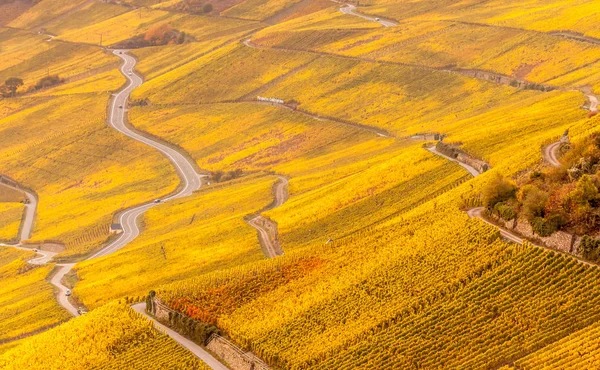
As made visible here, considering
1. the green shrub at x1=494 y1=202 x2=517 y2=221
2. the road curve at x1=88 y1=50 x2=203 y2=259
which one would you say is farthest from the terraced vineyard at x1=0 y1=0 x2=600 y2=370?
the road curve at x1=88 y1=50 x2=203 y2=259

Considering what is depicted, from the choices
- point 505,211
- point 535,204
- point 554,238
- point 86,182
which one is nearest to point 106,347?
point 505,211

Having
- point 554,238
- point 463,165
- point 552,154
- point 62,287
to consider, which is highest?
point 554,238

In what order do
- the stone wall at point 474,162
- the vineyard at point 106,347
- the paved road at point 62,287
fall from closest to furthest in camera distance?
the vineyard at point 106,347, the stone wall at point 474,162, the paved road at point 62,287

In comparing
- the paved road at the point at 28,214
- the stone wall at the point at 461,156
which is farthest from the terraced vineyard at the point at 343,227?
the paved road at the point at 28,214

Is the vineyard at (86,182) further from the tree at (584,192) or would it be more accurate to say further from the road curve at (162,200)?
the tree at (584,192)

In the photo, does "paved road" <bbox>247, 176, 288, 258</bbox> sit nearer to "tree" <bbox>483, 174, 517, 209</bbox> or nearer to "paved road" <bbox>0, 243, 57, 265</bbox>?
"tree" <bbox>483, 174, 517, 209</bbox>

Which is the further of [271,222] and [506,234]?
[271,222]

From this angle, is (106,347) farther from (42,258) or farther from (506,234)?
(42,258)
